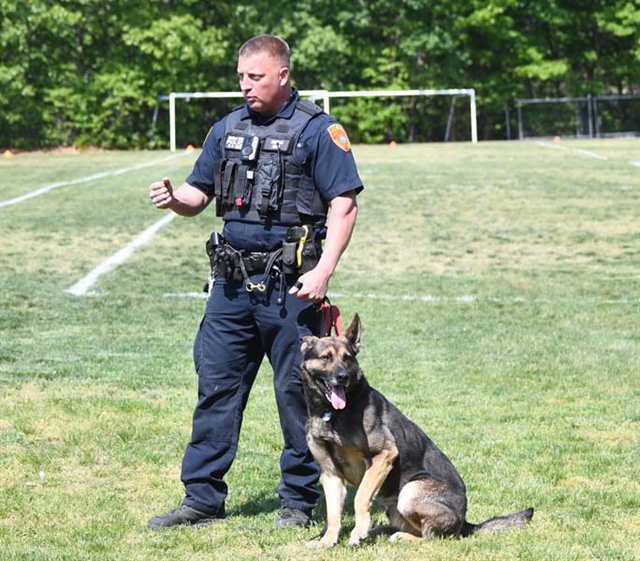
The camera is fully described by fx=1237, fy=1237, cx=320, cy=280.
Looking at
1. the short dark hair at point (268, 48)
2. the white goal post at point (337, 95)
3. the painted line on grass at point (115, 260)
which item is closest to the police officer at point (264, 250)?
the short dark hair at point (268, 48)

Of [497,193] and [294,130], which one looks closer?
[294,130]

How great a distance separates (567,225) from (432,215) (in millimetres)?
2329

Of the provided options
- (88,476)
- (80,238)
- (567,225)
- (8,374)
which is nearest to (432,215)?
(567,225)

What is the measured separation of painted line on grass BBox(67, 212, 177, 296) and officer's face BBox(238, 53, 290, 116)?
328 inches

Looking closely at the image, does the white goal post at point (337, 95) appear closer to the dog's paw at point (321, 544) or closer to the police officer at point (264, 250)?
the police officer at point (264, 250)

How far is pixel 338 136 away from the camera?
5477 mm

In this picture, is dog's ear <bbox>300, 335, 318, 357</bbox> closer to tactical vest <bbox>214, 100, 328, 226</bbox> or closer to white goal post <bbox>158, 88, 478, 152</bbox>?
tactical vest <bbox>214, 100, 328, 226</bbox>

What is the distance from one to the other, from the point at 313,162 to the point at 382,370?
4363 mm

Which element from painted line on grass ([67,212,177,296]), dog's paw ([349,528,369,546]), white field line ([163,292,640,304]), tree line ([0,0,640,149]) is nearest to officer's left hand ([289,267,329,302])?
dog's paw ([349,528,369,546])

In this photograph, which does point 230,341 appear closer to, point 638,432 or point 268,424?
point 268,424

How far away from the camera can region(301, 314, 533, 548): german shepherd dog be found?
519cm

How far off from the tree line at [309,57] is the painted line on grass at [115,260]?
2855 centimetres

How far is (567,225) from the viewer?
64.0 feet

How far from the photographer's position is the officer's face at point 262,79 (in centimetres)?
535
